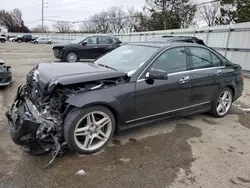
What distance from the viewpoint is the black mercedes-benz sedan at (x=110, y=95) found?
9.23 ft

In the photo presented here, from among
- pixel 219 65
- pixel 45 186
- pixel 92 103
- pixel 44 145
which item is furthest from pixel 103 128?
pixel 219 65

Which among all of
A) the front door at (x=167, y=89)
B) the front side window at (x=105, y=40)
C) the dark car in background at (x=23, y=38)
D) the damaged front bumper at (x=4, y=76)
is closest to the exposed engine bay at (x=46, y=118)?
the front door at (x=167, y=89)

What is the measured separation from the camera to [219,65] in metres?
4.44

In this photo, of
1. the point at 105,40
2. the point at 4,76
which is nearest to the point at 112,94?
the point at 4,76

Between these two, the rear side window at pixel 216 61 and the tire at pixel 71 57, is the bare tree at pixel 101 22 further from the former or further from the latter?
the rear side window at pixel 216 61

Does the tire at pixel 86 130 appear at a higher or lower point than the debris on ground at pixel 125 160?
higher

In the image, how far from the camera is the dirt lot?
251 centimetres

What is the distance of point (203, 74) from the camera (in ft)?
13.3

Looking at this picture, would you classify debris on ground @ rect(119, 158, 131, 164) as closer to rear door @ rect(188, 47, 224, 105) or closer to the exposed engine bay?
the exposed engine bay

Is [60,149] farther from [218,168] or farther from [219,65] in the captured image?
[219,65]

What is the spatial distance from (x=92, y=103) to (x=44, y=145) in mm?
810

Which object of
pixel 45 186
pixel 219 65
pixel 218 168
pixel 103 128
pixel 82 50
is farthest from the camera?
pixel 82 50

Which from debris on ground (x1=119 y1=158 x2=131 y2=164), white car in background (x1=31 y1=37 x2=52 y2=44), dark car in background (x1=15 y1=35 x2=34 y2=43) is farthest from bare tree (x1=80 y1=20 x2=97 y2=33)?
debris on ground (x1=119 y1=158 x2=131 y2=164)

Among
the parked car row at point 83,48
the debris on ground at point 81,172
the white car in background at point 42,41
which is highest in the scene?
the parked car row at point 83,48
